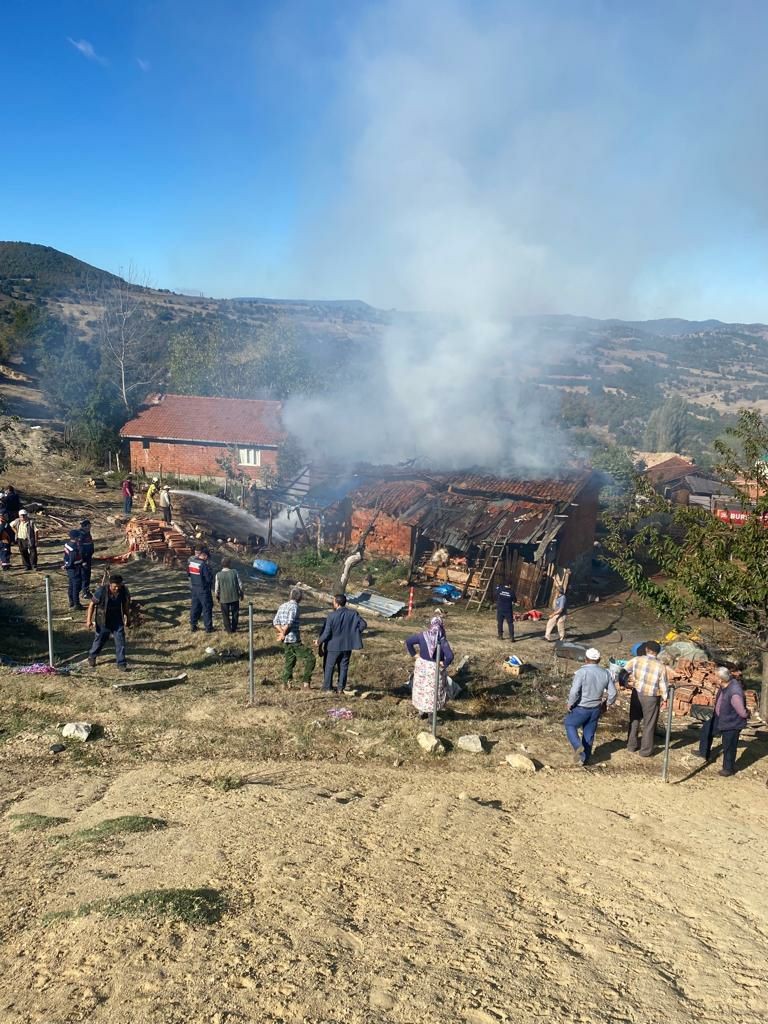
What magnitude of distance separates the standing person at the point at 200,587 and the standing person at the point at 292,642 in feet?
7.22

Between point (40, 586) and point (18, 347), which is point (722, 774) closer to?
point (40, 586)

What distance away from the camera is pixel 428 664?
8.77m

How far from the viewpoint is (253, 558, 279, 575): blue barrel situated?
1898 centimetres

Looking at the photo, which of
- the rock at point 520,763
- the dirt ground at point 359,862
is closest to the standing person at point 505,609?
the dirt ground at point 359,862

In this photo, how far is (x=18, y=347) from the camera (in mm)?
51031

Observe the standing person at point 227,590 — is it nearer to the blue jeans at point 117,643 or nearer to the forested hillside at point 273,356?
the blue jeans at point 117,643

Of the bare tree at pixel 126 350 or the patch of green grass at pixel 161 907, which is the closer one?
the patch of green grass at pixel 161 907

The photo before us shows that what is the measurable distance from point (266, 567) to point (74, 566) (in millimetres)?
6913

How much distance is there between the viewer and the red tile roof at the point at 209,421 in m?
34.0

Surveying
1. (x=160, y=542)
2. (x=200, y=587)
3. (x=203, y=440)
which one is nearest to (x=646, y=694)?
(x=200, y=587)

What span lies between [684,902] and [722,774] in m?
3.47

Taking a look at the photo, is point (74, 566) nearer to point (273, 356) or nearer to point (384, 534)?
point (384, 534)

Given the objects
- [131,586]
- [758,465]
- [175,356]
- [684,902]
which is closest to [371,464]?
[131,586]

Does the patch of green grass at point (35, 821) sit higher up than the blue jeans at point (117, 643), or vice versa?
the blue jeans at point (117, 643)
